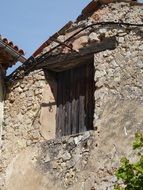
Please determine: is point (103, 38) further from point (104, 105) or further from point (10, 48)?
point (10, 48)

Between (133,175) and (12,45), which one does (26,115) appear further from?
(133,175)

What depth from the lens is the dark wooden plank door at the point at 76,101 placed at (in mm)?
8047

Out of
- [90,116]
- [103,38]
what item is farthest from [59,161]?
[103,38]

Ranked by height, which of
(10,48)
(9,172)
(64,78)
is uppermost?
(10,48)

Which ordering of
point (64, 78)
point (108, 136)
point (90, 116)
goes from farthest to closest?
1. point (64, 78)
2. point (90, 116)
3. point (108, 136)

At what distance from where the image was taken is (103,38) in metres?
8.09

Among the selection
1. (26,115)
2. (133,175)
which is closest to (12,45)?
(26,115)

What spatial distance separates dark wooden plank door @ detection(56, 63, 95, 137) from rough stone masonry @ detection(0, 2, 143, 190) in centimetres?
16

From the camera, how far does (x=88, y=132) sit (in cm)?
761

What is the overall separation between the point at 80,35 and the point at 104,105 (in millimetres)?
1455

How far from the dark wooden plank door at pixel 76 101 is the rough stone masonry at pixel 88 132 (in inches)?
6.2

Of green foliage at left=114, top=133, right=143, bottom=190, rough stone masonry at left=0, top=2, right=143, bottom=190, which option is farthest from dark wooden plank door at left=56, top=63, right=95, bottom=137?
green foliage at left=114, top=133, right=143, bottom=190

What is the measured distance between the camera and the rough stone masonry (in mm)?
7234

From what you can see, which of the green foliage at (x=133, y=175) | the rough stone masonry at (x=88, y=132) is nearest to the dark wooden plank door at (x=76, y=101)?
the rough stone masonry at (x=88, y=132)
